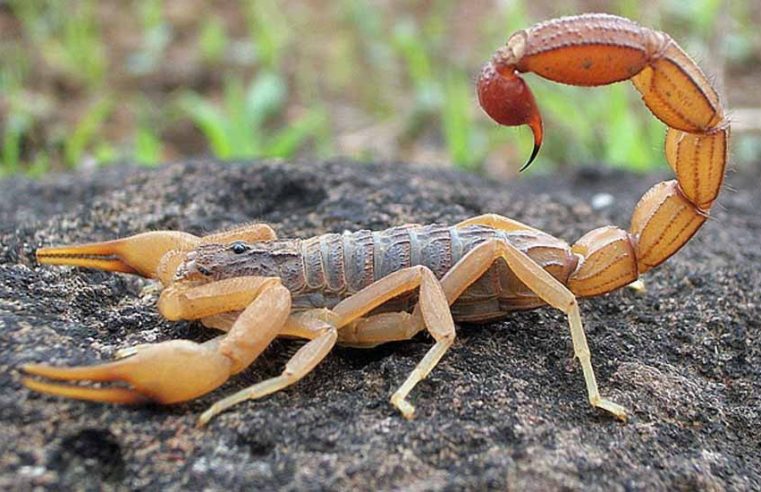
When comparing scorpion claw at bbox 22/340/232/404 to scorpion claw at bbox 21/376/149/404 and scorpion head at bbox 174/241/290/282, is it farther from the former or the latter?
scorpion head at bbox 174/241/290/282

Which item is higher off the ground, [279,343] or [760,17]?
[760,17]

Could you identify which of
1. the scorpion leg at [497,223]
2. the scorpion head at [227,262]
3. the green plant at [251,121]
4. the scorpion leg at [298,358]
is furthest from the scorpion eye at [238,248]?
the green plant at [251,121]

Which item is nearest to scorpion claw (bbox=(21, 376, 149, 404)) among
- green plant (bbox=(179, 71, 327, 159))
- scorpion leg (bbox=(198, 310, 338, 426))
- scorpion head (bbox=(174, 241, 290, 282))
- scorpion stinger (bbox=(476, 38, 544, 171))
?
scorpion leg (bbox=(198, 310, 338, 426))

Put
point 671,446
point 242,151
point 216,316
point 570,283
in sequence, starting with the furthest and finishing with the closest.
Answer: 1. point 242,151
2. point 570,283
3. point 216,316
4. point 671,446

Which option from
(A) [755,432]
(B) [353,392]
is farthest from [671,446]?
(B) [353,392]

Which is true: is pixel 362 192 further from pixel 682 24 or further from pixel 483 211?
pixel 682 24

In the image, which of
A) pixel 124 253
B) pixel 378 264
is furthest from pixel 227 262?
pixel 378 264

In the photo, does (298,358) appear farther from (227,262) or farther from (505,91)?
(505,91)
